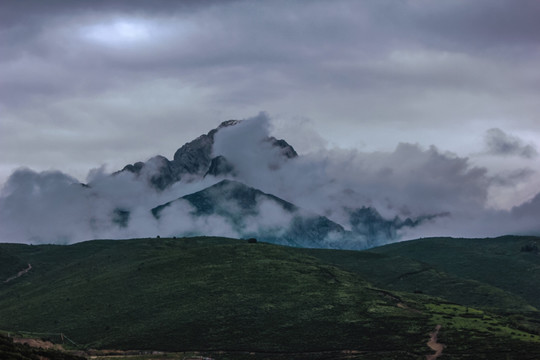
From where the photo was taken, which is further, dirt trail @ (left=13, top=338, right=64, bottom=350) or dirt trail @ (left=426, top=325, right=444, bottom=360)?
dirt trail @ (left=13, top=338, right=64, bottom=350)

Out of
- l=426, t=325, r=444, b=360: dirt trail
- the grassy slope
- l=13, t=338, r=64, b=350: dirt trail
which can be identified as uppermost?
the grassy slope

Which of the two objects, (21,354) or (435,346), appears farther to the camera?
(435,346)

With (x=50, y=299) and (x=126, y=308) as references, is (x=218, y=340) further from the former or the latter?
(x=50, y=299)

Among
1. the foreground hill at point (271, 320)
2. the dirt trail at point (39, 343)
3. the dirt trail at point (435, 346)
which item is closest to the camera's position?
the dirt trail at point (435, 346)

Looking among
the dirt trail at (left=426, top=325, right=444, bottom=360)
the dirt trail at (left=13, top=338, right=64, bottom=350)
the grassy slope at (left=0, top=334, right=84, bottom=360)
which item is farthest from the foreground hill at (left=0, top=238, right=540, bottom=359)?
the grassy slope at (left=0, top=334, right=84, bottom=360)

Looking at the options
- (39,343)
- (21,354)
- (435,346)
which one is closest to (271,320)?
(435,346)

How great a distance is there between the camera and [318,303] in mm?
172000

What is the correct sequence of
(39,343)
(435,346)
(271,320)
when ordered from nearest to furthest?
1. (435,346)
2. (39,343)
3. (271,320)

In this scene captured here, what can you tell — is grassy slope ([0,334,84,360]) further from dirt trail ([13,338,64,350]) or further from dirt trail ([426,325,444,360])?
dirt trail ([426,325,444,360])

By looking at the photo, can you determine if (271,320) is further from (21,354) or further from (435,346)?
(21,354)

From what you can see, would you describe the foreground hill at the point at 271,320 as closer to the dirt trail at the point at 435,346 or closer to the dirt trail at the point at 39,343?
the dirt trail at the point at 435,346

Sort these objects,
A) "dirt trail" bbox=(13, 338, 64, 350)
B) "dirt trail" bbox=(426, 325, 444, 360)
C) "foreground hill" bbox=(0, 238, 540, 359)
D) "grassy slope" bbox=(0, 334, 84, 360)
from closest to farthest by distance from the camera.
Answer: "grassy slope" bbox=(0, 334, 84, 360), "dirt trail" bbox=(426, 325, 444, 360), "dirt trail" bbox=(13, 338, 64, 350), "foreground hill" bbox=(0, 238, 540, 359)

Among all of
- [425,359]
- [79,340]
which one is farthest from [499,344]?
[79,340]

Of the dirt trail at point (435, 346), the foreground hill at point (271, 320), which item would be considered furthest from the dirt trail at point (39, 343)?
the dirt trail at point (435, 346)
